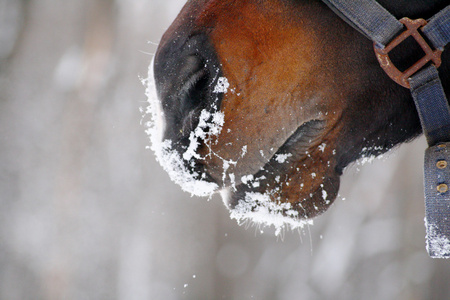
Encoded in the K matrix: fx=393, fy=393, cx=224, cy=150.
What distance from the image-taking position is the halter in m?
0.70

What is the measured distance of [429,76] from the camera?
73cm

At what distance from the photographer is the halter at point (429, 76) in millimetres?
705

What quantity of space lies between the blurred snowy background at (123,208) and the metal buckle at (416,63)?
1064mm

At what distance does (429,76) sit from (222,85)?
382 mm

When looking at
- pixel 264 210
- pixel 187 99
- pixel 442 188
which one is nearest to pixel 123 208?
pixel 264 210

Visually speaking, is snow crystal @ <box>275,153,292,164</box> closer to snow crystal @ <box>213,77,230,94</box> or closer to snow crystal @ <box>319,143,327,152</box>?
snow crystal @ <box>319,143,327,152</box>

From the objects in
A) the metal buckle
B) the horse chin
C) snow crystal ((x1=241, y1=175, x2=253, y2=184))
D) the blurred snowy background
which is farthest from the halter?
the blurred snowy background

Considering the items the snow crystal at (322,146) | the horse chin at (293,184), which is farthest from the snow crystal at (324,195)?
the snow crystal at (322,146)

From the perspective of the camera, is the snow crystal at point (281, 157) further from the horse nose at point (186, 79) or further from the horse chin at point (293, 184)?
the horse nose at point (186, 79)

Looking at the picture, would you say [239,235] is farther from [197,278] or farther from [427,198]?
[427,198]

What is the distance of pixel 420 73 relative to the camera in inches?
28.8

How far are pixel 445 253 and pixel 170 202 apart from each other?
1.84 metres

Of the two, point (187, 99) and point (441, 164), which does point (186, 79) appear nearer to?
point (187, 99)

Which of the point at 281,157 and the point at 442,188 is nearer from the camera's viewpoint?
the point at 442,188
